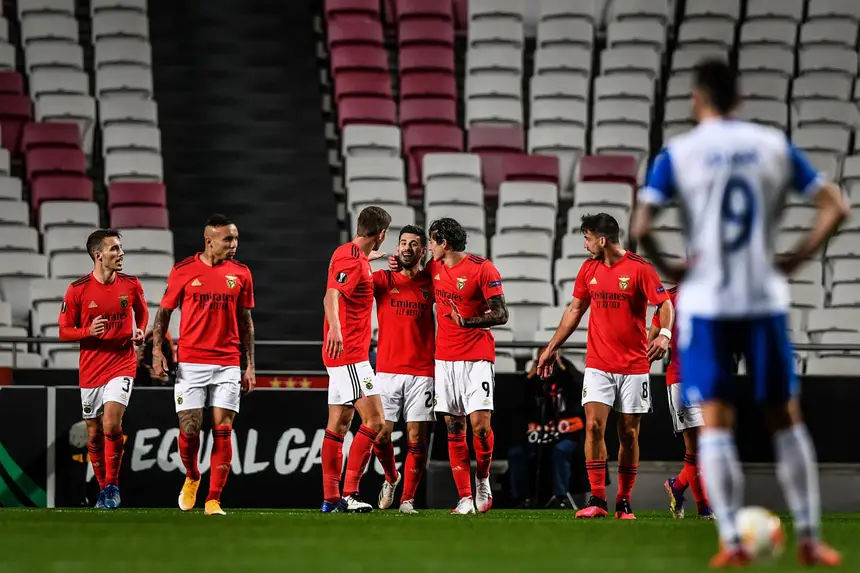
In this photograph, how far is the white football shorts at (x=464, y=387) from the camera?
32.3ft

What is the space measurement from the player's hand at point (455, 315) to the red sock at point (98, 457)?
3252 millimetres

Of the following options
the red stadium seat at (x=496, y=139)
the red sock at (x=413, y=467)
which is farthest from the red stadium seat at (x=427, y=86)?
the red sock at (x=413, y=467)

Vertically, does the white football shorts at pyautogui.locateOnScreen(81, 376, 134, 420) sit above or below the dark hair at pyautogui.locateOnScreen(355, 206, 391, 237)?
below

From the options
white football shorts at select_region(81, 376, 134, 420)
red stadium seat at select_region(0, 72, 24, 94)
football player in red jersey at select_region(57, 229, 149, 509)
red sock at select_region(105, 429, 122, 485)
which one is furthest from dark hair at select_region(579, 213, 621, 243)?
red stadium seat at select_region(0, 72, 24, 94)

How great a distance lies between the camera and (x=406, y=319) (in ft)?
33.2

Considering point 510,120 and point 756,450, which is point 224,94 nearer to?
point 510,120

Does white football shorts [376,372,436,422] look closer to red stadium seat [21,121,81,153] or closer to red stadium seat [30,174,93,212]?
red stadium seat [30,174,93,212]

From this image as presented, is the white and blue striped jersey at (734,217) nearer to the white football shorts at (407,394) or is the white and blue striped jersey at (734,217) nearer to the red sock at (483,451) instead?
the red sock at (483,451)

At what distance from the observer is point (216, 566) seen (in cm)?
498

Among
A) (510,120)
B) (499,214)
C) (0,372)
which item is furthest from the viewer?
(510,120)

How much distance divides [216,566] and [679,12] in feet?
54.1

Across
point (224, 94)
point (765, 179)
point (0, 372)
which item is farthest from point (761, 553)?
point (224, 94)

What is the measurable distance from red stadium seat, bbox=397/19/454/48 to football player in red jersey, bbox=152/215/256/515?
9.60 m

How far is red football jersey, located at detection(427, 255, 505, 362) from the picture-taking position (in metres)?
9.88
